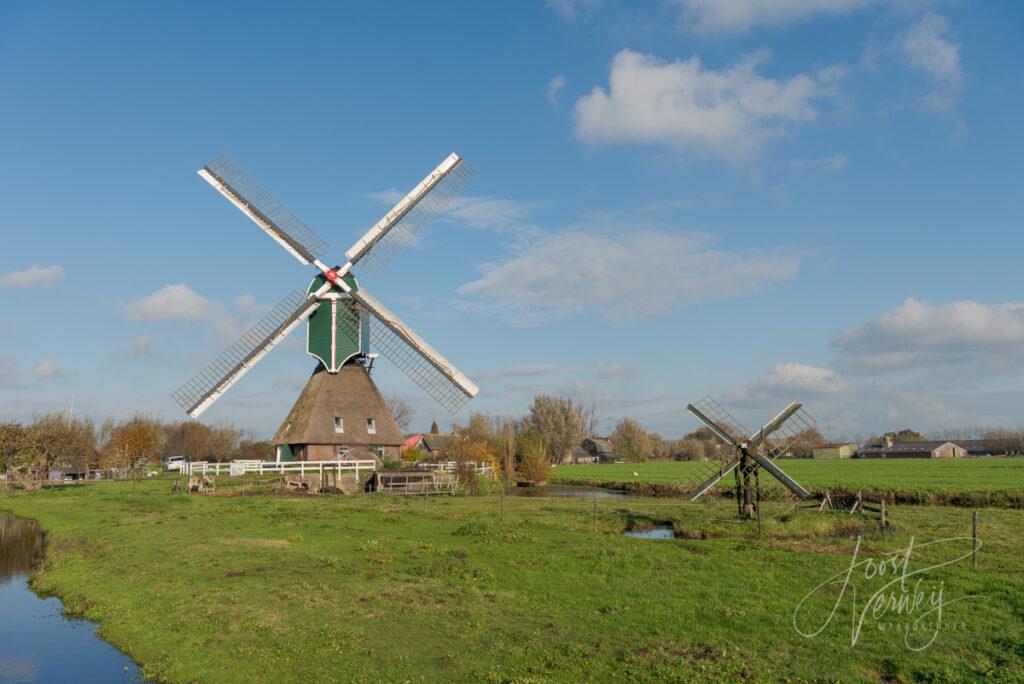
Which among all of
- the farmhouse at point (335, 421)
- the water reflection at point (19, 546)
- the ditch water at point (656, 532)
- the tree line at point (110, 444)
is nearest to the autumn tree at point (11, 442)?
the tree line at point (110, 444)

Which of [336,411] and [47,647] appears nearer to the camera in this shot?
[47,647]

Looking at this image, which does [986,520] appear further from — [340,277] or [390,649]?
[340,277]

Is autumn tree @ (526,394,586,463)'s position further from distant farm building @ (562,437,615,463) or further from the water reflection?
the water reflection

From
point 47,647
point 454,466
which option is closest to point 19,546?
point 47,647

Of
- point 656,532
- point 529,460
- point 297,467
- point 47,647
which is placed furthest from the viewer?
point 529,460

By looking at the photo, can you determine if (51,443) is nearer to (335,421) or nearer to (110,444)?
(335,421)

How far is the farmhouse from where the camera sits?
40.8 m

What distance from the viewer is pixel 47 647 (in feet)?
44.9

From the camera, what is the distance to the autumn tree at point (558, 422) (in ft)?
387

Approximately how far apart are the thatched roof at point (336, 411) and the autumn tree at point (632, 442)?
3112 inches

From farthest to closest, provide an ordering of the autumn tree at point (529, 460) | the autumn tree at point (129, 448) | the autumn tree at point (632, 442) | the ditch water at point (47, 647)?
1. the autumn tree at point (632, 442)
2. the autumn tree at point (129, 448)
3. the autumn tree at point (529, 460)
4. the ditch water at point (47, 647)

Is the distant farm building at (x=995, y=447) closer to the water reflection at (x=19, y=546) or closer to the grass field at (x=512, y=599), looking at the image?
the grass field at (x=512, y=599)

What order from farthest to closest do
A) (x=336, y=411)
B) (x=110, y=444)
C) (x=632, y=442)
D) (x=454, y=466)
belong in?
(x=632, y=442) → (x=110, y=444) → (x=454, y=466) → (x=336, y=411)

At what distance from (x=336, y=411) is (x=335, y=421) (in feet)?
2.00
